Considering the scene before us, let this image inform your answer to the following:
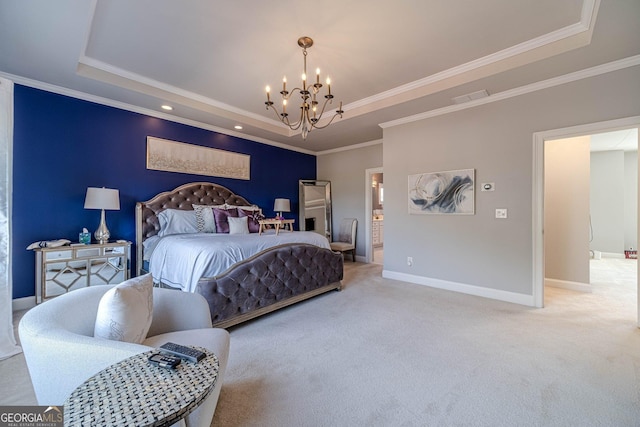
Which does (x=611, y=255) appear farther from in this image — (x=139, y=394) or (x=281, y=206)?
(x=139, y=394)

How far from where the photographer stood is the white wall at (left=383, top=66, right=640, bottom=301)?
9.88 ft

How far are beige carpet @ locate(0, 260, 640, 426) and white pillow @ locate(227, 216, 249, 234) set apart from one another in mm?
1364

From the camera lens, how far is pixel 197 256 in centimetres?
271

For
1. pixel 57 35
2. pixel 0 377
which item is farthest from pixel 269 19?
pixel 0 377

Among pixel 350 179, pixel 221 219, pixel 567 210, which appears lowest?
pixel 221 219

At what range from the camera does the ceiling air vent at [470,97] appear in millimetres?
3414

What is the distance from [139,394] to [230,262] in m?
1.96

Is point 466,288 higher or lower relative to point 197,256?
lower

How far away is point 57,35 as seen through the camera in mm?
2359

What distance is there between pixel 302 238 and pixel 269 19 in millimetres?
2360

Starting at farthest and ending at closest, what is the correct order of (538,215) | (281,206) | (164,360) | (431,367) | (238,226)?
(281,206) < (238,226) < (538,215) < (431,367) < (164,360)

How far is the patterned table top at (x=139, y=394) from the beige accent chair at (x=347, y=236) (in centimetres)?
504

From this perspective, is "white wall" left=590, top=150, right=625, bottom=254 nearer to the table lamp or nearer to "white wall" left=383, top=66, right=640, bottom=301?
"white wall" left=383, top=66, right=640, bottom=301

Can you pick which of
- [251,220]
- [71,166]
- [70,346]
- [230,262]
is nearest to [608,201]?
[251,220]
